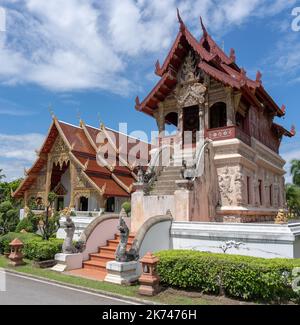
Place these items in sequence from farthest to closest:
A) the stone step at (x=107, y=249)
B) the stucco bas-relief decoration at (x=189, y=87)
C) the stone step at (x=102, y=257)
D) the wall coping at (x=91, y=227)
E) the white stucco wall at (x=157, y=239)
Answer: the stucco bas-relief decoration at (x=189, y=87), the stone step at (x=107, y=249), the wall coping at (x=91, y=227), the stone step at (x=102, y=257), the white stucco wall at (x=157, y=239)

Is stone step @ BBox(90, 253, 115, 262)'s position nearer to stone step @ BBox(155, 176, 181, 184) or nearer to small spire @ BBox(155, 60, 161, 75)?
stone step @ BBox(155, 176, 181, 184)

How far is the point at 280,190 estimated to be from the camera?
19109 mm

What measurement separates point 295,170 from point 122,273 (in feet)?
108

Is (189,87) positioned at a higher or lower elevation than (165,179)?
higher

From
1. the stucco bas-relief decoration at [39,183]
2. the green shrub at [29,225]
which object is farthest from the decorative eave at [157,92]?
the stucco bas-relief decoration at [39,183]

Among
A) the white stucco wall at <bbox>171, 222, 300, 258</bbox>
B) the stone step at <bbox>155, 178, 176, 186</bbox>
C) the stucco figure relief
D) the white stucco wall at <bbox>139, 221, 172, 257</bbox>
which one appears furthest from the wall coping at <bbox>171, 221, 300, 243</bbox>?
the stucco figure relief

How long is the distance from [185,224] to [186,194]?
130 cm

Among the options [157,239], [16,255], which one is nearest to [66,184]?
[16,255]

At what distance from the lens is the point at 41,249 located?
10250mm

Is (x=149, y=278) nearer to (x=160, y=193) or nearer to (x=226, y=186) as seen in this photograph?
(x=160, y=193)

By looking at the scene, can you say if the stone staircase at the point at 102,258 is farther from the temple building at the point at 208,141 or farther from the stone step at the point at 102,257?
the temple building at the point at 208,141

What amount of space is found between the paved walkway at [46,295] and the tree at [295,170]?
3310cm

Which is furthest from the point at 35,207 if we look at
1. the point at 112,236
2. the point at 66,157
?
the point at 112,236

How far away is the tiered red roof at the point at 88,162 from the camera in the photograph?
777 inches
